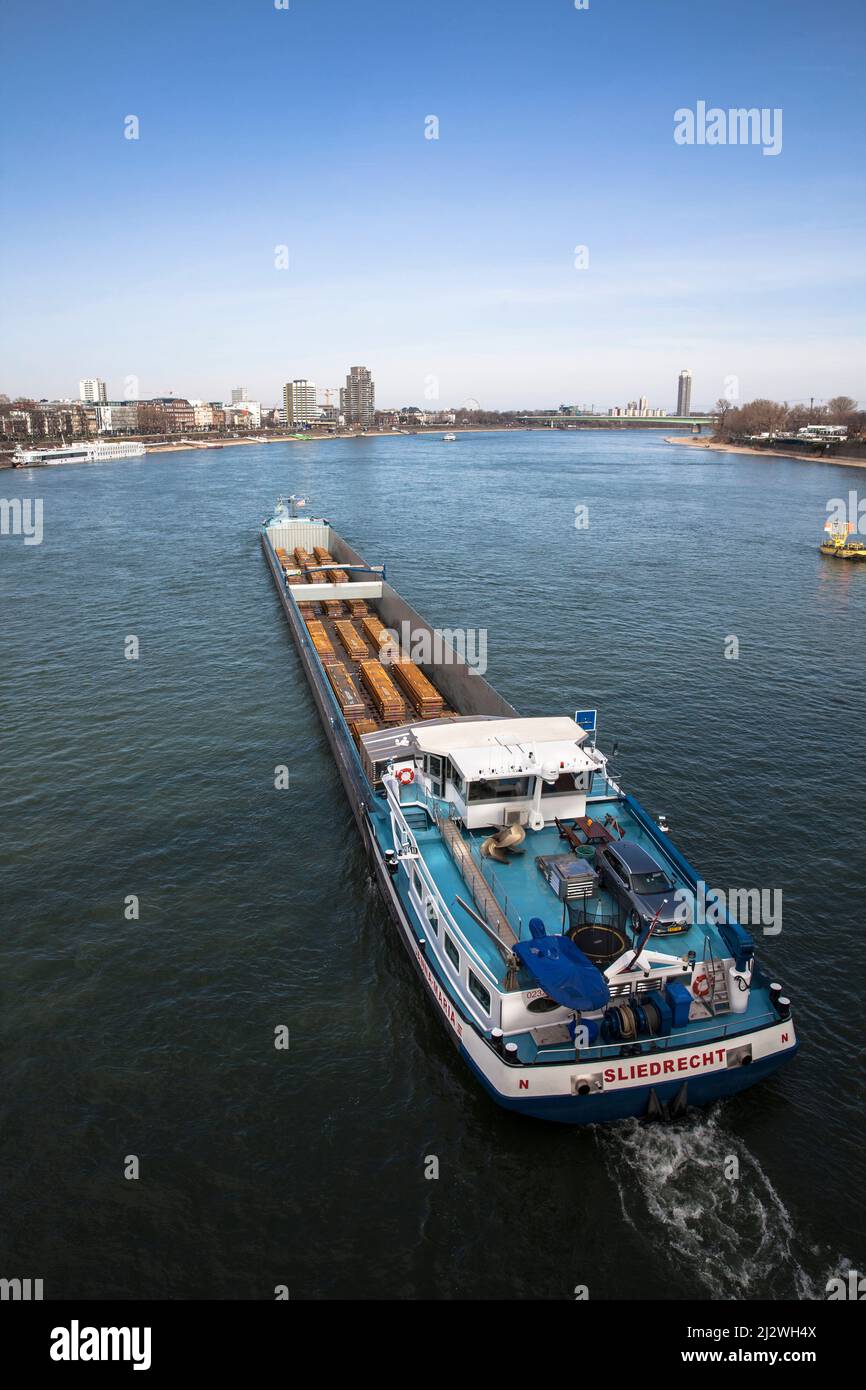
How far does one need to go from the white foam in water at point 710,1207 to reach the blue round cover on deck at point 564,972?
12.4 ft

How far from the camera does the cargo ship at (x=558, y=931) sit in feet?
56.9

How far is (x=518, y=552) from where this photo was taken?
88.1 metres

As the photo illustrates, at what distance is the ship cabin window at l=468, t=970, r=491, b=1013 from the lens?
1859cm

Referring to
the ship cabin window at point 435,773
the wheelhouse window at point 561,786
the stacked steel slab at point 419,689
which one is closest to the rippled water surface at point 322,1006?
the ship cabin window at point 435,773

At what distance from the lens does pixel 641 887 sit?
787 inches

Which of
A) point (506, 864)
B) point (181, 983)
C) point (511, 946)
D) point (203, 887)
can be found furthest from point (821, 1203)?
point (203, 887)

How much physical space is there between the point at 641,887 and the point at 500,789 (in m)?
4.72

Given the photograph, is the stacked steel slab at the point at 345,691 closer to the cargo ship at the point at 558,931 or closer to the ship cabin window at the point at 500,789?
the cargo ship at the point at 558,931

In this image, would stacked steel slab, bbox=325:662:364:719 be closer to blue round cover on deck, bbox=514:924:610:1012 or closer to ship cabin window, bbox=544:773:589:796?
ship cabin window, bbox=544:773:589:796

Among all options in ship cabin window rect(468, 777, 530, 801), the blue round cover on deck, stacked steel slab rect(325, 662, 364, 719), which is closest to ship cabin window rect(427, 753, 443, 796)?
ship cabin window rect(468, 777, 530, 801)

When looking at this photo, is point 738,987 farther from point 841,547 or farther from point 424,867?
point 841,547

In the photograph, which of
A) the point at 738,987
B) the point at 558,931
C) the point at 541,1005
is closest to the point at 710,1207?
the point at 738,987

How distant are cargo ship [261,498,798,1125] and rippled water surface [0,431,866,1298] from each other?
1557 millimetres
